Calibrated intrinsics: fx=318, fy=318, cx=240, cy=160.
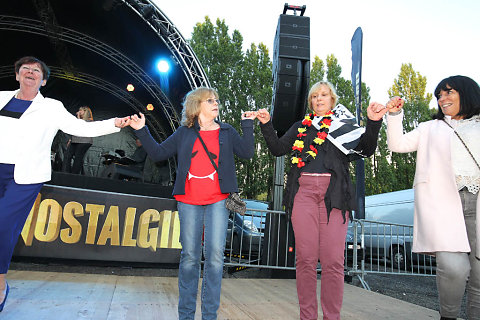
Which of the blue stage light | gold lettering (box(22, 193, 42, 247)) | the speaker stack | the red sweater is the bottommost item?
gold lettering (box(22, 193, 42, 247))

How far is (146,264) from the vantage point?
445 cm

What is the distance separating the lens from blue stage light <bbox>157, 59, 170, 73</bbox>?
8406mm

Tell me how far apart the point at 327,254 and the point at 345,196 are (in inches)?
16.6

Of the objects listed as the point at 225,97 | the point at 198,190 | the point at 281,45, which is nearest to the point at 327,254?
the point at 198,190

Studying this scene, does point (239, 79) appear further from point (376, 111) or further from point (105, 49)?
point (376, 111)

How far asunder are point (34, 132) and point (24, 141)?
93 mm

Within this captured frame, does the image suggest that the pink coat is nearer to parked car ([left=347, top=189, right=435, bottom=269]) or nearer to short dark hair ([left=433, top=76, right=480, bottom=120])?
short dark hair ([left=433, top=76, right=480, bottom=120])

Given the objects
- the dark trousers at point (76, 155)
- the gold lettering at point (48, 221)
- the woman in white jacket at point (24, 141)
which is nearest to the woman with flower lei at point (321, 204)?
the woman in white jacket at point (24, 141)

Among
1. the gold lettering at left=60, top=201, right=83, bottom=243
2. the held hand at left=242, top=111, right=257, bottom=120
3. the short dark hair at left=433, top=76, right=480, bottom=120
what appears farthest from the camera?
the gold lettering at left=60, top=201, right=83, bottom=243

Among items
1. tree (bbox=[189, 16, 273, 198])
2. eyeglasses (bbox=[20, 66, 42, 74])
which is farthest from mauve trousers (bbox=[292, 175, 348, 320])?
tree (bbox=[189, 16, 273, 198])

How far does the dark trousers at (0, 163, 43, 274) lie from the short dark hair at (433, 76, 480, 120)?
287 centimetres

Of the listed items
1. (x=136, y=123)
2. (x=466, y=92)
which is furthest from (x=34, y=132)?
(x=466, y=92)

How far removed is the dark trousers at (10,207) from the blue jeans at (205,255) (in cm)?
110

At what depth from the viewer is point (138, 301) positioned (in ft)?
9.22
